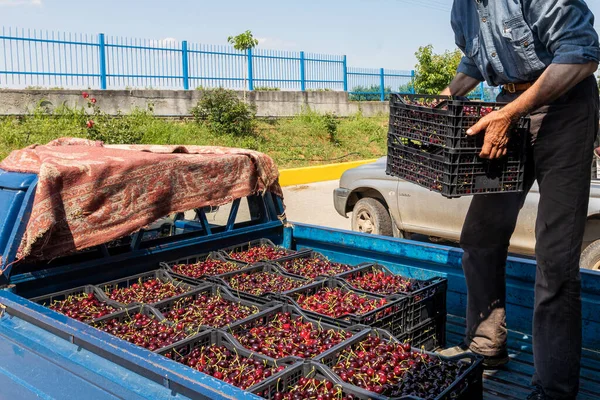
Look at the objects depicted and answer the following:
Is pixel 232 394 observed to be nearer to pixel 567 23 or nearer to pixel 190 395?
pixel 190 395

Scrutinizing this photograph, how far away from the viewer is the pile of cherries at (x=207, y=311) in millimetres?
3379

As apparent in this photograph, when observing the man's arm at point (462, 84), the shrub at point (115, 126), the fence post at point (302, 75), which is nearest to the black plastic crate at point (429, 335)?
the man's arm at point (462, 84)

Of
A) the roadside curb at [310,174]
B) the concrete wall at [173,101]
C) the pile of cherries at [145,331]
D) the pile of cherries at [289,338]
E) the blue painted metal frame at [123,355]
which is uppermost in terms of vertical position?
the concrete wall at [173,101]

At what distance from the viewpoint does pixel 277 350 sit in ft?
9.81

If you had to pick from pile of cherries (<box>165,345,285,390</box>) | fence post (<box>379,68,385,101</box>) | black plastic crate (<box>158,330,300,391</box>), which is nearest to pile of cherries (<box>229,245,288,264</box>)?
black plastic crate (<box>158,330,300,391</box>)

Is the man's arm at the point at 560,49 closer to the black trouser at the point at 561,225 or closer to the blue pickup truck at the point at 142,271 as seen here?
the black trouser at the point at 561,225

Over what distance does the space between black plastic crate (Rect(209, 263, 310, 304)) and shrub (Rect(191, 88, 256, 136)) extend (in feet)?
44.0

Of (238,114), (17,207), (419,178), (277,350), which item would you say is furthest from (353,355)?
(238,114)

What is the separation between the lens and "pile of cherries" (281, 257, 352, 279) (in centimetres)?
418

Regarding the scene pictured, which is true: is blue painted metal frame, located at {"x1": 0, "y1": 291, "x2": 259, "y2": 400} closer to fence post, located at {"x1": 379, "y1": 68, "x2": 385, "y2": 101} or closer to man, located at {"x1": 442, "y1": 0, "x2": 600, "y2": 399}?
man, located at {"x1": 442, "y1": 0, "x2": 600, "y2": 399}

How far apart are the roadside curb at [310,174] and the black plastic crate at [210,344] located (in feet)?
38.5

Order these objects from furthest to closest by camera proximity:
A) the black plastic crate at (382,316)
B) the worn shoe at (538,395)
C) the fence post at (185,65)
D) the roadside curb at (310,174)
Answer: the fence post at (185,65), the roadside curb at (310,174), the black plastic crate at (382,316), the worn shoe at (538,395)

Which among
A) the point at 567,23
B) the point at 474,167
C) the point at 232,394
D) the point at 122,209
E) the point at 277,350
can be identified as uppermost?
the point at 567,23

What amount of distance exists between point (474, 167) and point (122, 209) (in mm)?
2034
